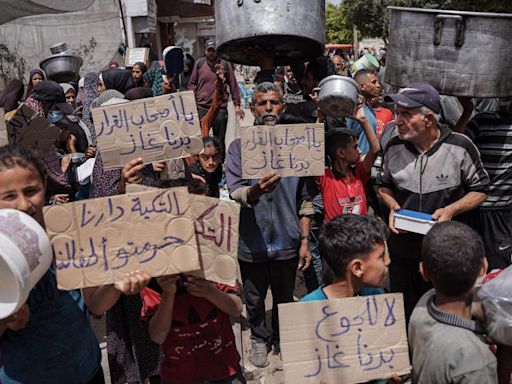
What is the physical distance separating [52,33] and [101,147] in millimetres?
17125

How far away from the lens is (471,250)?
1952 millimetres

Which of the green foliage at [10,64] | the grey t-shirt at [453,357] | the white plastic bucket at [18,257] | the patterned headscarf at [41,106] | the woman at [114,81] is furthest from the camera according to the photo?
the green foliage at [10,64]

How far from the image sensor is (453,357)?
5.98ft

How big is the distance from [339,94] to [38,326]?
7.13 ft

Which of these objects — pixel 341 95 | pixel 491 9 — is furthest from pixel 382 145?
pixel 491 9

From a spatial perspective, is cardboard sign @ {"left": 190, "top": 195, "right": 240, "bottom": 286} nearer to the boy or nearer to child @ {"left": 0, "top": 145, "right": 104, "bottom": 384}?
the boy

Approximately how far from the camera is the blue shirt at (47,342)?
205 centimetres

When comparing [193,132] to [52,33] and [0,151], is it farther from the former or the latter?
[52,33]

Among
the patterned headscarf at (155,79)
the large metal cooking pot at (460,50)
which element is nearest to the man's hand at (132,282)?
the large metal cooking pot at (460,50)

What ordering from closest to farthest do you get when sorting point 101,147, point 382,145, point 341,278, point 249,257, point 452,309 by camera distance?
point 452,309
point 341,278
point 101,147
point 249,257
point 382,145

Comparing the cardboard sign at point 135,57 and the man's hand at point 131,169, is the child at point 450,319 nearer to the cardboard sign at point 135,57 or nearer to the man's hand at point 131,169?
the man's hand at point 131,169

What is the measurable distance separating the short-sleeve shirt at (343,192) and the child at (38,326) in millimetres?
1975

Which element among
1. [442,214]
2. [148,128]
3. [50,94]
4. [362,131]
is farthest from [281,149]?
[50,94]

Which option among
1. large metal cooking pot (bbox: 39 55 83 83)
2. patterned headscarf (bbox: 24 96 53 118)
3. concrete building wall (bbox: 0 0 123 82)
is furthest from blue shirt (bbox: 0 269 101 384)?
concrete building wall (bbox: 0 0 123 82)
